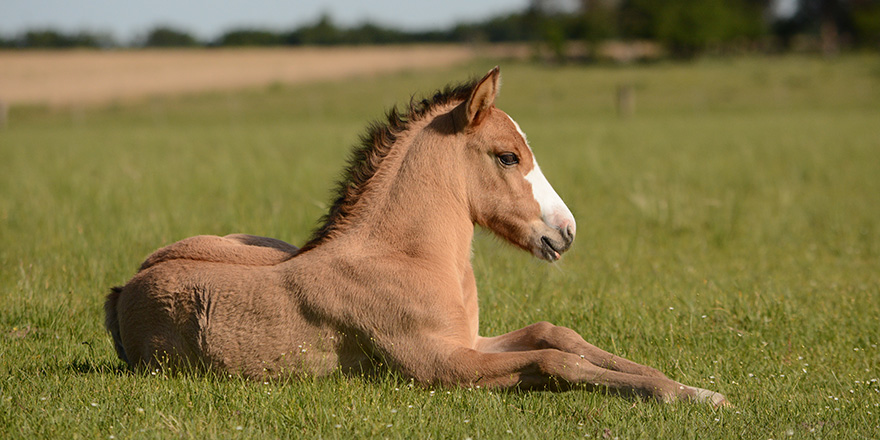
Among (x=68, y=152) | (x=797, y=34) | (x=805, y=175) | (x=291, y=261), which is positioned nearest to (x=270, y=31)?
(x=797, y=34)

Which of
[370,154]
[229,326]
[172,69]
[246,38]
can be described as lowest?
[172,69]

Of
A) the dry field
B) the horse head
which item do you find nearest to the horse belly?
the horse head

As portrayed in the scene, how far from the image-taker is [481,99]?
14.8 ft

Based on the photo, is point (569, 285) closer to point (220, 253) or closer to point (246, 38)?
point (220, 253)

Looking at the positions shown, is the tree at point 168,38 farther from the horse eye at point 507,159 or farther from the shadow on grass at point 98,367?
the horse eye at point 507,159

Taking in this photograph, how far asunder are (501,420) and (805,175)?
13081mm

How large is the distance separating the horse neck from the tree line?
79.2 meters

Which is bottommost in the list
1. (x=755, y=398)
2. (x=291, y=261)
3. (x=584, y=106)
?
(x=584, y=106)

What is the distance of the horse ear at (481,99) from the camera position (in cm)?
438

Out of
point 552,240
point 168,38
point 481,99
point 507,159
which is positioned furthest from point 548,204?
point 168,38

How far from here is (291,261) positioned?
15.2 ft

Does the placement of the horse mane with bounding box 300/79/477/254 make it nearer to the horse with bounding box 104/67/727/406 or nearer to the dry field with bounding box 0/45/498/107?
the horse with bounding box 104/67/727/406

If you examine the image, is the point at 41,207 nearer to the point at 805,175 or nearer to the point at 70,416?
the point at 70,416

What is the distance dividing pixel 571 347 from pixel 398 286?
3.43 ft
